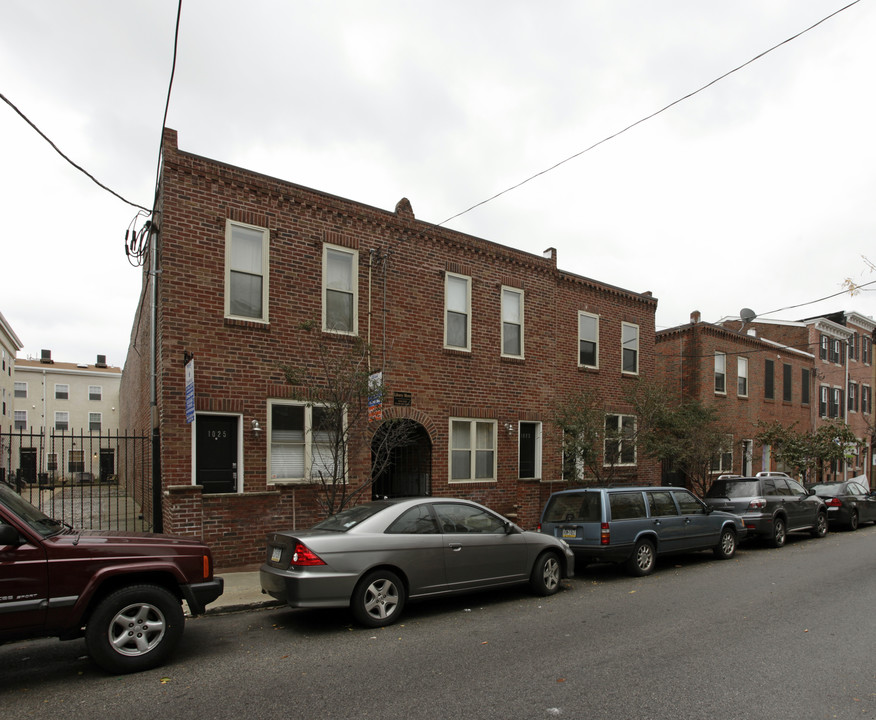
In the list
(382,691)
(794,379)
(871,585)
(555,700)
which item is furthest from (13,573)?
(794,379)

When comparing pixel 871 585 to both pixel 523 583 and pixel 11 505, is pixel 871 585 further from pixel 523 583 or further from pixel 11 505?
pixel 11 505

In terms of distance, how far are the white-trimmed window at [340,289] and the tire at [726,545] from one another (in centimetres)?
833

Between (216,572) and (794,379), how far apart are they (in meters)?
26.7

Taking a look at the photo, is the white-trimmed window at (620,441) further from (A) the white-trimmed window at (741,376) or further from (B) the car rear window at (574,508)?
(A) the white-trimmed window at (741,376)

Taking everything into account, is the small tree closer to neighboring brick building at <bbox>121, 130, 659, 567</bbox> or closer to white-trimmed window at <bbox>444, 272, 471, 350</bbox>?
neighboring brick building at <bbox>121, 130, 659, 567</bbox>

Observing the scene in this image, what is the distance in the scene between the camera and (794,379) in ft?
91.0

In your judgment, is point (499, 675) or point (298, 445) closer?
point (499, 675)

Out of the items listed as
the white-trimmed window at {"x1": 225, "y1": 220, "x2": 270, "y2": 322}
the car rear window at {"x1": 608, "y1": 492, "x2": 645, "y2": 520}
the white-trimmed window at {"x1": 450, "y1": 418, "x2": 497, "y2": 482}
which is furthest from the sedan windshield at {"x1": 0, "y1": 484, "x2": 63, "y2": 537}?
the white-trimmed window at {"x1": 450, "y1": 418, "x2": 497, "y2": 482}

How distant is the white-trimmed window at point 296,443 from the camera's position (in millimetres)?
11172

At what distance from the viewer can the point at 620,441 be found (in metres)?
14.2

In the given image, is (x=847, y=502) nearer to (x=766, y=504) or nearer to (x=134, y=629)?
(x=766, y=504)

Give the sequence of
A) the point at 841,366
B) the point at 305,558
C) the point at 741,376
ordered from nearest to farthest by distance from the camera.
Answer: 1. the point at 305,558
2. the point at 741,376
3. the point at 841,366

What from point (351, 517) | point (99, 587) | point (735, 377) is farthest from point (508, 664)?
point (735, 377)

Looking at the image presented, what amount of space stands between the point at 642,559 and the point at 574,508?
4.58ft
